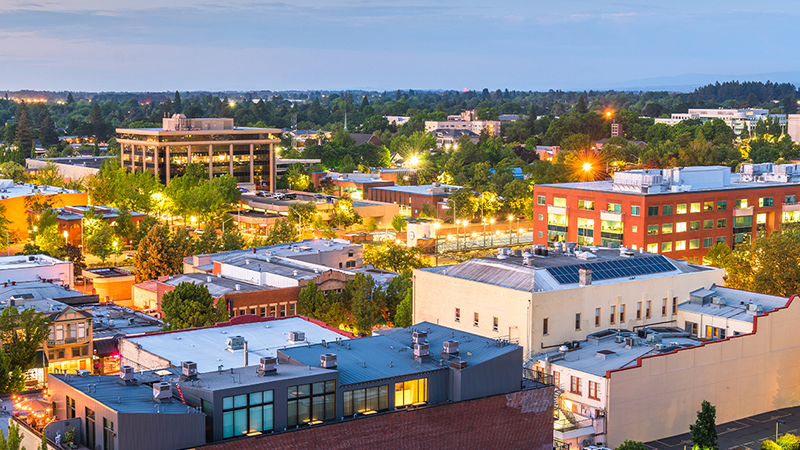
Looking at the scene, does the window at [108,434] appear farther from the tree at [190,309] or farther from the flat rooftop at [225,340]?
the tree at [190,309]

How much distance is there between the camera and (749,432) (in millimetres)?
57531

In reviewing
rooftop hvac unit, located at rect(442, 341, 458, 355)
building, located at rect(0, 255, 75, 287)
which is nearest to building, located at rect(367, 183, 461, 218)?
building, located at rect(0, 255, 75, 287)

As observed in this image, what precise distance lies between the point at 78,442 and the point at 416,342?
52.3 ft

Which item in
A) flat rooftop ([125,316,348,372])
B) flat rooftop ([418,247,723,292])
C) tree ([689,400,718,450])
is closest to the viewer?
tree ([689,400,718,450])

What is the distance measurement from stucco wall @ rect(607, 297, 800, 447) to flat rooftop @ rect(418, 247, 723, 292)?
7.99 meters

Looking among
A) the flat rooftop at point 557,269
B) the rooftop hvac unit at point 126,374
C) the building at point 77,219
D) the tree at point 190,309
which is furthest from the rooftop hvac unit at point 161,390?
the building at point 77,219

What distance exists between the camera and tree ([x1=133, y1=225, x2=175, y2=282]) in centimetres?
9950

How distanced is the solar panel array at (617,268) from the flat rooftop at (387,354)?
53.0 ft

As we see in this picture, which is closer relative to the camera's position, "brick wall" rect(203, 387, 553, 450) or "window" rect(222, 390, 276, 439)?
"window" rect(222, 390, 276, 439)

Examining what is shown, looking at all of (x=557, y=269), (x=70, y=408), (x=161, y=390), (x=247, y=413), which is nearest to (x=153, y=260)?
(x=557, y=269)

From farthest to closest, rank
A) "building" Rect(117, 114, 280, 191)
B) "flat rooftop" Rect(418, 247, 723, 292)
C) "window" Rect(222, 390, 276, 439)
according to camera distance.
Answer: "building" Rect(117, 114, 280, 191) → "flat rooftop" Rect(418, 247, 723, 292) → "window" Rect(222, 390, 276, 439)

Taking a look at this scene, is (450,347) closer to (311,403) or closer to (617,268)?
(311,403)

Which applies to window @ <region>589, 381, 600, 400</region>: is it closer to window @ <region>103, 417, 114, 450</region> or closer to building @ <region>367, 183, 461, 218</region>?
window @ <region>103, 417, 114, 450</region>

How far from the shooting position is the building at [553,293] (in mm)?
59156
